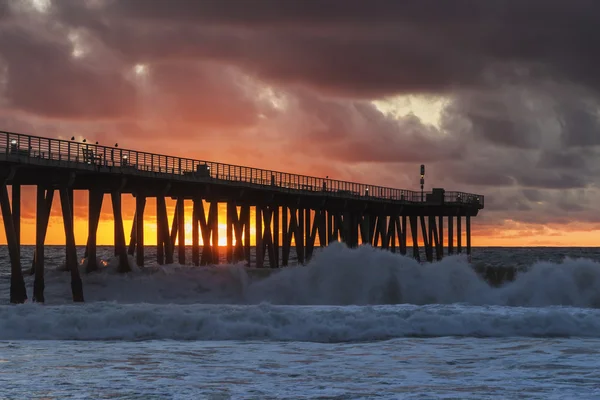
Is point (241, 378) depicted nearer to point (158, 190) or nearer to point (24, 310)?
point (24, 310)

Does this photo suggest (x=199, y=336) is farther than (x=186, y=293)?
No

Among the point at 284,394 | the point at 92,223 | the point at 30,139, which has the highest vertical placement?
the point at 30,139

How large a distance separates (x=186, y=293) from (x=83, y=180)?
7.57m

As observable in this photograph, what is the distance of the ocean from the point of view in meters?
17.8

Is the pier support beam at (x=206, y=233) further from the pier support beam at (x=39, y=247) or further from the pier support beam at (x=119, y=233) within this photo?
the pier support beam at (x=39, y=247)

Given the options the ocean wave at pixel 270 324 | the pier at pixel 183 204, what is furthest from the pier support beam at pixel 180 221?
the ocean wave at pixel 270 324

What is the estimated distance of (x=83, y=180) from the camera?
46844 millimetres

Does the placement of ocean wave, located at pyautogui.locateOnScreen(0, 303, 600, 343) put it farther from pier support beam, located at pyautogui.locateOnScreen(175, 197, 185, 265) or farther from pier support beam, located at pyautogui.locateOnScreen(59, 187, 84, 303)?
pier support beam, located at pyautogui.locateOnScreen(175, 197, 185, 265)

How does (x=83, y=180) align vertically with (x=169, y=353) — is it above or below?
above

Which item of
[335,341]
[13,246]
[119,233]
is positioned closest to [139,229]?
[119,233]

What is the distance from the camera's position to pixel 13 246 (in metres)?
38.4

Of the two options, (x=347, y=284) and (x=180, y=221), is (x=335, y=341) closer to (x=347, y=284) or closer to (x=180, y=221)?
(x=347, y=284)

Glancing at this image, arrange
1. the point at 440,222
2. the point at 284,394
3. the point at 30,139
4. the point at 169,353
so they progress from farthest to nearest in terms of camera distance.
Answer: the point at 440,222 → the point at 30,139 → the point at 169,353 → the point at 284,394

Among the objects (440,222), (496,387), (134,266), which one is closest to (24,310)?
(496,387)
